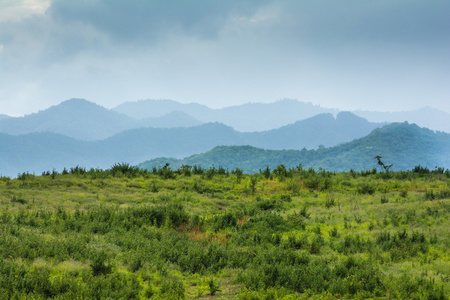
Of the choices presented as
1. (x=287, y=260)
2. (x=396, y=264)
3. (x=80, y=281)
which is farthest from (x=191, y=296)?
(x=396, y=264)

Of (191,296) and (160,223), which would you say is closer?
(191,296)

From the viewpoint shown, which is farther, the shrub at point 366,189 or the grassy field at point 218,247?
the shrub at point 366,189

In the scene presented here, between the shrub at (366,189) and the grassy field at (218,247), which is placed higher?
the shrub at (366,189)

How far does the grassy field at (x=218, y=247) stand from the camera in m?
7.63

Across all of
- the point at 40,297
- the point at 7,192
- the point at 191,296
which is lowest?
the point at 191,296

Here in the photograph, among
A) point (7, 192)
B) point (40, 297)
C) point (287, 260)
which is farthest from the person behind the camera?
point (7, 192)

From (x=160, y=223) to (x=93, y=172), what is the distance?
46.8 ft

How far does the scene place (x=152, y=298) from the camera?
723 cm

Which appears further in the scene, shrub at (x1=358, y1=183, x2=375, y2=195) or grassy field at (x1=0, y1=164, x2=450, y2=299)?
shrub at (x1=358, y1=183, x2=375, y2=195)

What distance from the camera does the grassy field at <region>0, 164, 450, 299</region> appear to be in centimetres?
763

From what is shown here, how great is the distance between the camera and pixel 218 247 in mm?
10688

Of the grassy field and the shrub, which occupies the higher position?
the shrub

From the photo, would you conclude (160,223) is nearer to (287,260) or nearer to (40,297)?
(287,260)

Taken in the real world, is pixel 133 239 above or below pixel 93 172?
below
